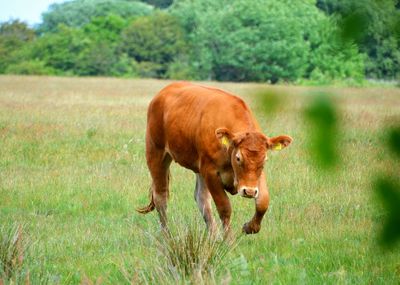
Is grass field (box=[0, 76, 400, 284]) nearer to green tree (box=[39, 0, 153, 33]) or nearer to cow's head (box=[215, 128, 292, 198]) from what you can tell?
cow's head (box=[215, 128, 292, 198])

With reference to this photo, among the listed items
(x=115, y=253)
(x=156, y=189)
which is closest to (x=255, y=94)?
(x=115, y=253)

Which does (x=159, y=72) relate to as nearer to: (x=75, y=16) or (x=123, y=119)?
(x=75, y=16)

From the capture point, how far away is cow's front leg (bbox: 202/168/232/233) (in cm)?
770

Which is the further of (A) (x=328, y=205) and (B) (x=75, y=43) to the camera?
(B) (x=75, y=43)

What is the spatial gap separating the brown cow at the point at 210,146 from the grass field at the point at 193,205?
32 centimetres

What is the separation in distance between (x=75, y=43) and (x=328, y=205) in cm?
5446

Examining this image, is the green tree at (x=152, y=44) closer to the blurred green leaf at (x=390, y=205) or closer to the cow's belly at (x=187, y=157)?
the cow's belly at (x=187, y=157)

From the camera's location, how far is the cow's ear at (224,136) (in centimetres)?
Result: 746

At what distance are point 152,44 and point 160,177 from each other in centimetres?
5082

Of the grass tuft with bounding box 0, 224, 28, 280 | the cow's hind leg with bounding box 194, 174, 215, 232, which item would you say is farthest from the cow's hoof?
the grass tuft with bounding box 0, 224, 28, 280

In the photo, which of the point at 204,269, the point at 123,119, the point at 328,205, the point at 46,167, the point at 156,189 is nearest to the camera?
the point at 204,269

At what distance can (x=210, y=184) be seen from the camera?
782 cm

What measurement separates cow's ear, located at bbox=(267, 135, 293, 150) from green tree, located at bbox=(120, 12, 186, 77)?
4597 cm

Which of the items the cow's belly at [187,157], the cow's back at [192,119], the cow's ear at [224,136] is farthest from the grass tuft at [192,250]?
the cow's belly at [187,157]
